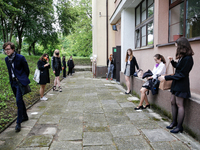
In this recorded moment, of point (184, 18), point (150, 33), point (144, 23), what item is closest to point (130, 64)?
point (150, 33)

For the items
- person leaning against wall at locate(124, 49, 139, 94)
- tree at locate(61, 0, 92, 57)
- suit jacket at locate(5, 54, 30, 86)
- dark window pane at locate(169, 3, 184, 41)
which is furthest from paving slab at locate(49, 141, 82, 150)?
tree at locate(61, 0, 92, 57)

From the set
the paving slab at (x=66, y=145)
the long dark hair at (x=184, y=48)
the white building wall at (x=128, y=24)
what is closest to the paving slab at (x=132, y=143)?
the paving slab at (x=66, y=145)

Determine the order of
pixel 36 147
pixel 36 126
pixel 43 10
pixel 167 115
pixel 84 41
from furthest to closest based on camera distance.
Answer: pixel 84 41 → pixel 43 10 → pixel 167 115 → pixel 36 126 → pixel 36 147

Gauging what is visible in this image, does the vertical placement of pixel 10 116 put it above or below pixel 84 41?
below

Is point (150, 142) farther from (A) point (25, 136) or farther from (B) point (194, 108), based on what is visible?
(A) point (25, 136)

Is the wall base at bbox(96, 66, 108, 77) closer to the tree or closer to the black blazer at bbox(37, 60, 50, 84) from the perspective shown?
the black blazer at bbox(37, 60, 50, 84)

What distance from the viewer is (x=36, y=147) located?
319 centimetres

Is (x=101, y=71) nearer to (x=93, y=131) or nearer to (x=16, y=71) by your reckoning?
(x=16, y=71)

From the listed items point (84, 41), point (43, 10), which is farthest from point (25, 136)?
point (84, 41)

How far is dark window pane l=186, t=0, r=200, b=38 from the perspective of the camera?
4066mm

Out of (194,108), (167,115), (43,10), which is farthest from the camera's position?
(43,10)

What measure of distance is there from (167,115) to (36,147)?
3195mm

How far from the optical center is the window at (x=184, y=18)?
4117mm

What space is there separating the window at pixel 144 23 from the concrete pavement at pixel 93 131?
125 inches
